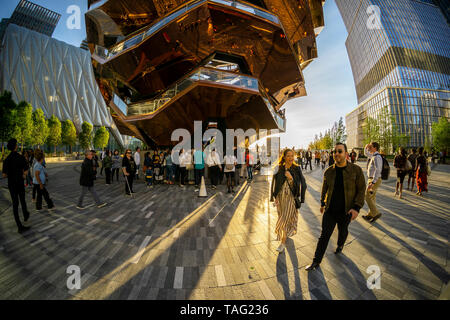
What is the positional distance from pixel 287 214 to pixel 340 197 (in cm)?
101

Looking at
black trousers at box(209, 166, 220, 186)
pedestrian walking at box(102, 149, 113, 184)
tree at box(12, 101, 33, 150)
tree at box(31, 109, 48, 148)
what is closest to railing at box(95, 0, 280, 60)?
pedestrian walking at box(102, 149, 113, 184)

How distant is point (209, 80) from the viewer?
11.5 meters

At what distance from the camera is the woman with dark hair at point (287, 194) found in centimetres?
331

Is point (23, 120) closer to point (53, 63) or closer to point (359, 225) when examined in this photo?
point (53, 63)

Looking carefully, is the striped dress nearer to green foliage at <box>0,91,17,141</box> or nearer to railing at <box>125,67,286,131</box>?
railing at <box>125,67,286,131</box>

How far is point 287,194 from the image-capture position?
3363 millimetres

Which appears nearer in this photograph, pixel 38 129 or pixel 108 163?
pixel 108 163

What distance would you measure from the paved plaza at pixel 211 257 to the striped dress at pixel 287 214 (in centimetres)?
38

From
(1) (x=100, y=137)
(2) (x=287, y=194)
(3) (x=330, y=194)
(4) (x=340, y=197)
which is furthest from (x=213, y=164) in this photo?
(1) (x=100, y=137)

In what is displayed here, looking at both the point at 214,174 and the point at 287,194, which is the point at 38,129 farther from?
the point at 287,194

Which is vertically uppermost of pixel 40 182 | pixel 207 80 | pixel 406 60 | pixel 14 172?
pixel 406 60

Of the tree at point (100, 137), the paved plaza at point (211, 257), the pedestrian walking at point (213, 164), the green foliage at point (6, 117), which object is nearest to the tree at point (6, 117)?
the green foliage at point (6, 117)

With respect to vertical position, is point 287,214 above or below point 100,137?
below

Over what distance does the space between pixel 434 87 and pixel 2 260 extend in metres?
103
